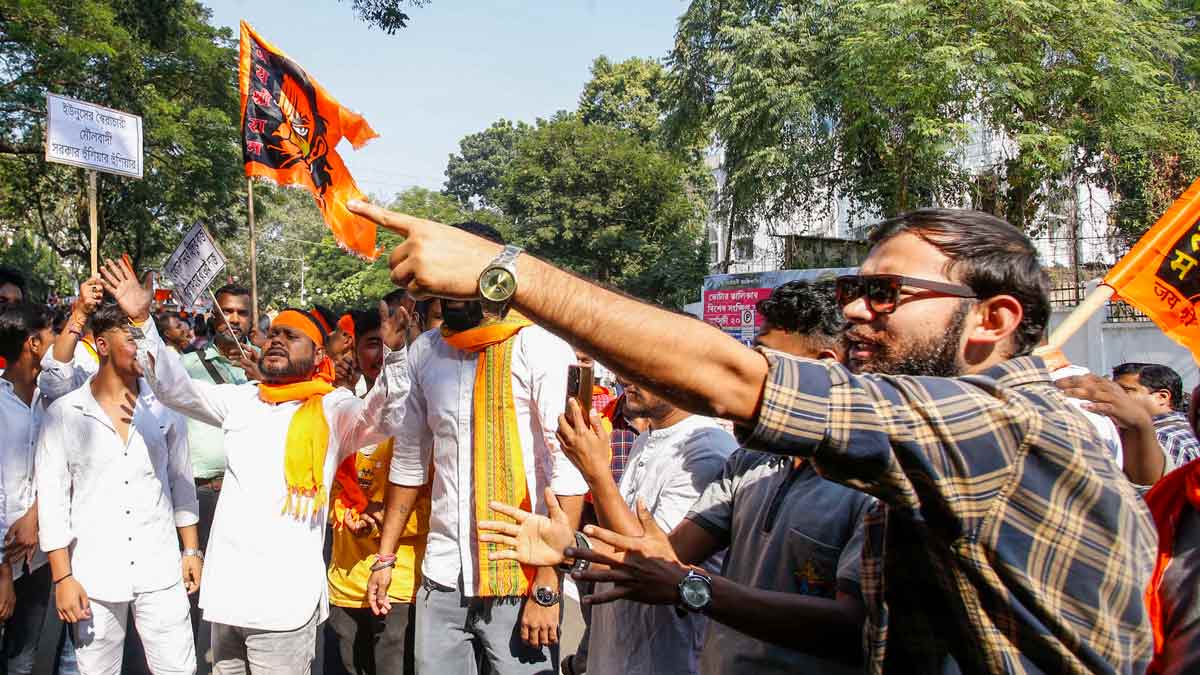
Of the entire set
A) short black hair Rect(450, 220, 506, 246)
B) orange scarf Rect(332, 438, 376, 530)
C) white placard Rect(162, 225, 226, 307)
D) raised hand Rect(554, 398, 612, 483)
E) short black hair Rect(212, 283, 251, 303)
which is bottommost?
orange scarf Rect(332, 438, 376, 530)

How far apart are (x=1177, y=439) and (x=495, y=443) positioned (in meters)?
3.40

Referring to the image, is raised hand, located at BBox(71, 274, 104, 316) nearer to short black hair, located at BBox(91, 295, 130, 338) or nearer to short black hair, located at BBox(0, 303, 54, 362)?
short black hair, located at BBox(91, 295, 130, 338)

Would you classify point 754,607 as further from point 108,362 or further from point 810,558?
point 108,362

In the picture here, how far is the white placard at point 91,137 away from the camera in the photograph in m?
5.64

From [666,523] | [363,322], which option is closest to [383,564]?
[666,523]

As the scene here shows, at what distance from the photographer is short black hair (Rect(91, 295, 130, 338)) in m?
4.28

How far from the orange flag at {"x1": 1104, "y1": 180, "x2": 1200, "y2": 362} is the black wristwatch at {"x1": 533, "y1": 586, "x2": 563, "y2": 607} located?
257 centimetres

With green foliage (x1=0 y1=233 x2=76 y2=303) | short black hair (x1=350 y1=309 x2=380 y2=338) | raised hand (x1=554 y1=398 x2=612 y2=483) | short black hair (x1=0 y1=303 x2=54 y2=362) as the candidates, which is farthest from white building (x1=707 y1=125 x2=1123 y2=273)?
green foliage (x1=0 y1=233 x2=76 y2=303)

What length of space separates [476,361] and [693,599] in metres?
1.90

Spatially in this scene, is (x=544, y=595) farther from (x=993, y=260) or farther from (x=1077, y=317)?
(x=993, y=260)

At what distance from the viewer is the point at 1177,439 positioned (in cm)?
457

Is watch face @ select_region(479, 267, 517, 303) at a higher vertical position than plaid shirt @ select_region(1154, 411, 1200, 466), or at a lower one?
higher

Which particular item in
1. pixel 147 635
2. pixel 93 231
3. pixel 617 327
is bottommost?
pixel 147 635

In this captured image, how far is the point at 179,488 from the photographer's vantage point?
15.2ft
